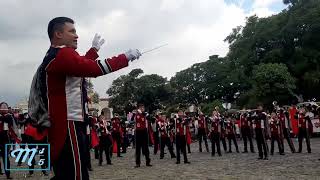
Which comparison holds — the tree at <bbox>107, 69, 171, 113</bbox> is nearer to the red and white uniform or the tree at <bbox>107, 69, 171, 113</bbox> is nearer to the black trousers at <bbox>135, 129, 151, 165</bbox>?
the black trousers at <bbox>135, 129, 151, 165</bbox>

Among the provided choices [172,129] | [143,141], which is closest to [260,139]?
[172,129]

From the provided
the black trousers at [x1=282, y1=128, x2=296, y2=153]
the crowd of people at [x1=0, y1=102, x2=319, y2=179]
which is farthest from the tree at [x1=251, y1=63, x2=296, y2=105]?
the black trousers at [x1=282, y1=128, x2=296, y2=153]

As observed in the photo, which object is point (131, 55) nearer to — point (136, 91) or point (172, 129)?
point (172, 129)

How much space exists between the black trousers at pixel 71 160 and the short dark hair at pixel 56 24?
91 cm

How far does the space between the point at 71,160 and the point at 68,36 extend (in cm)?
118

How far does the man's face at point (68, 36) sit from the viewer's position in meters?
4.57

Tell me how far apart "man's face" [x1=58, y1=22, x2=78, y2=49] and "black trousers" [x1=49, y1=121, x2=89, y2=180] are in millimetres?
763

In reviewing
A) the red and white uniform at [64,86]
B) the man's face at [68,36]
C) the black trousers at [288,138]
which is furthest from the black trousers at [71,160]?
the black trousers at [288,138]

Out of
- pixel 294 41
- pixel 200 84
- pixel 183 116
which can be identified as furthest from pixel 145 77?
pixel 183 116

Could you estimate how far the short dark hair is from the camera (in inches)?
180

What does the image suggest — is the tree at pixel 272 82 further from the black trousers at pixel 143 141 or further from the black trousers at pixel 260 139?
the black trousers at pixel 143 141

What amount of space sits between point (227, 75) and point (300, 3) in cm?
3104

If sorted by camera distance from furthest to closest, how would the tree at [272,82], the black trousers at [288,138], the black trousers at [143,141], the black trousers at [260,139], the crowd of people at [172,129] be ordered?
the tree at [272,82] → the black trousers at [288,138] → the black trousers at [260,139] → the black trousers at [143,141] → the crowd of people at [172,129]

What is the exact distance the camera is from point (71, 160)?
432 centimetres
